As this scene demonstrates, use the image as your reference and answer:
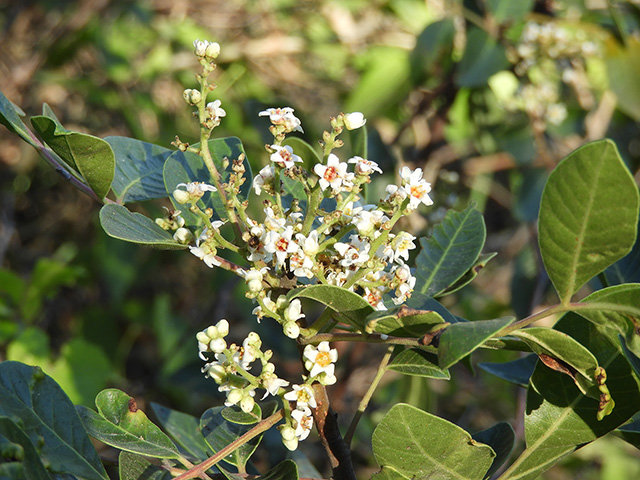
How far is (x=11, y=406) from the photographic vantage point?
74cm

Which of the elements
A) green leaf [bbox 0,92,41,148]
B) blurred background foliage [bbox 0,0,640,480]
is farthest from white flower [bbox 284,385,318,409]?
blurred background foliage [bbox 0,0,640,480]

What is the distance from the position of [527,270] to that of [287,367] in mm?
929

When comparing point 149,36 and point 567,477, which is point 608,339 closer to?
point 567,477

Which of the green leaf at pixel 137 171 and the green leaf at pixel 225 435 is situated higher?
the green leaf at pixel 137 171

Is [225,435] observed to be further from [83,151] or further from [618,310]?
[618,310]

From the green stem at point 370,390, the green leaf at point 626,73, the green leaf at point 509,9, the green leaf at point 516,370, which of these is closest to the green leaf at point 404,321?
the green stem at point 370,390

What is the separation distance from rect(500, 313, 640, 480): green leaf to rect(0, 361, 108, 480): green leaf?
1.71 ft

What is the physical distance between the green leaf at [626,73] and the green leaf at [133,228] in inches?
66.2

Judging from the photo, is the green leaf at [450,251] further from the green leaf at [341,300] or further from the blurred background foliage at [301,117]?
the blurred background foliage at [301,117]

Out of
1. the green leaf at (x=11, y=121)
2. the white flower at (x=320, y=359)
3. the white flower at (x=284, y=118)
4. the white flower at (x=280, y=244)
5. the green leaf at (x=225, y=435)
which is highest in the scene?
the green leaf at (x=11, y=121)

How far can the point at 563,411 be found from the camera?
81cm

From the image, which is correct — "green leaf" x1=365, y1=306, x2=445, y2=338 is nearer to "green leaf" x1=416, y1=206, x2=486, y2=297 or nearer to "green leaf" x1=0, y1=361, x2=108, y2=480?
"green leaf" x1=416, y1=206, x2=486, y2=297

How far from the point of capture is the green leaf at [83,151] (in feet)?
2.43

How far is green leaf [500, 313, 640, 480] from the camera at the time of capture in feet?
2.58
